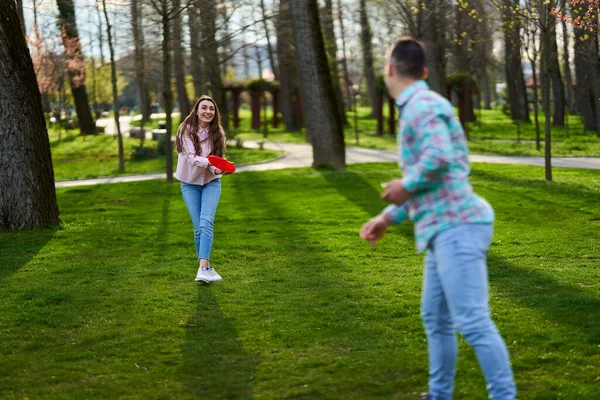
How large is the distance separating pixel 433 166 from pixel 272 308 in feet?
12.8

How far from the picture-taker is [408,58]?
166 inches

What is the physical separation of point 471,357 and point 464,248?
1957 millimetres

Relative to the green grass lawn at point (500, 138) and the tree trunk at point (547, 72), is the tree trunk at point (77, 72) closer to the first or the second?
the green grass lawn at point (500, 138)

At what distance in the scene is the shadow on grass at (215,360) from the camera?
17.5ft

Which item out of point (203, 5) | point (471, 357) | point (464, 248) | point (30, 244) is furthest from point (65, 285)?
point (203, 5)

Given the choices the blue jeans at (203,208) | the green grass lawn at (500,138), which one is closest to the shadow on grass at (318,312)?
the blue jeans at (203,208)

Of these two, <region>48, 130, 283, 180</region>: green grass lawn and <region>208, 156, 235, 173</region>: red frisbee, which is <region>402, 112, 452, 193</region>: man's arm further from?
<region>48, 130, 283, 180</region>: green grass lawn

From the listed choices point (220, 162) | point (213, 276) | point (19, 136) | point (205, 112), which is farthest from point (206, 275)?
point (19, 136)

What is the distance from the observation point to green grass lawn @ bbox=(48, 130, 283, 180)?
83.0 feet

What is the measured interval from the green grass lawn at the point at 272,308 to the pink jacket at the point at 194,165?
1088 millimetres

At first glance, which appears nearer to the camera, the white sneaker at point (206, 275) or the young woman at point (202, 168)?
the young woman at point (202, 168)

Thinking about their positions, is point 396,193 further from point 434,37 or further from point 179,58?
point 179,58

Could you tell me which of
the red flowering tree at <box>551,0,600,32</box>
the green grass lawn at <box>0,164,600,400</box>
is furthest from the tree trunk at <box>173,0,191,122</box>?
the green grass lawn at <box>0,164,600,400</box>

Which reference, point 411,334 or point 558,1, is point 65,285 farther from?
point 558,1
